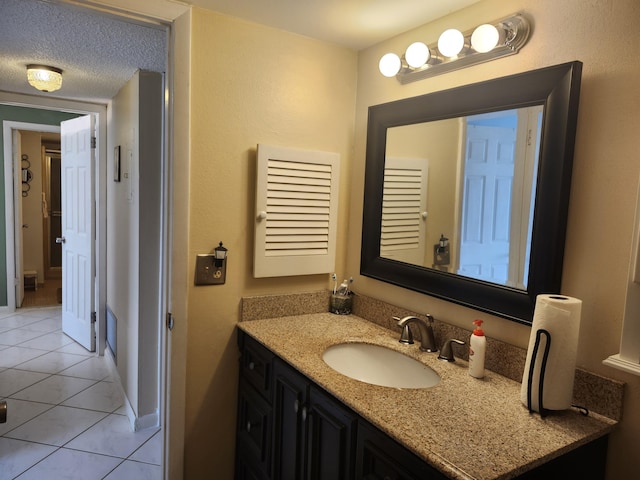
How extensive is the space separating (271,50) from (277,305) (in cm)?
108

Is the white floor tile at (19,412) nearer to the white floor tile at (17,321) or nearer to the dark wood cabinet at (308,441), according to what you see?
the dark wood cabinet at (308,441)

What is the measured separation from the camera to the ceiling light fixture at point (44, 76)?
106 inches

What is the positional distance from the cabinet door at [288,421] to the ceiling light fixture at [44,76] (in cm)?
229

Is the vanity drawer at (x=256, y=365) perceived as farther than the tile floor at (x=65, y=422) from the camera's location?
No

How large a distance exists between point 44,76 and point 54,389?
2.04 m

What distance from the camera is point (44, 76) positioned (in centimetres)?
271

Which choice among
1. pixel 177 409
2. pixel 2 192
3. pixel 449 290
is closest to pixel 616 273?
pixel 449 290

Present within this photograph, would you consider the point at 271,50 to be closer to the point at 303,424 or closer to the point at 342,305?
the point at 342,305

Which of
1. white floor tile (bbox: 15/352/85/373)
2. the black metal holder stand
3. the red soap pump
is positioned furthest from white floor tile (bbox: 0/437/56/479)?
the black metal holder stand

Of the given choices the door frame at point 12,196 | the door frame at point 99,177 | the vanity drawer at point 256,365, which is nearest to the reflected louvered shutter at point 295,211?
the vanity drawer at point 256,365

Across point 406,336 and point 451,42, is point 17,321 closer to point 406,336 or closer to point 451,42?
point 406,336

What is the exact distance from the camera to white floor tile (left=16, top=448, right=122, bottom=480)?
87.4 inches

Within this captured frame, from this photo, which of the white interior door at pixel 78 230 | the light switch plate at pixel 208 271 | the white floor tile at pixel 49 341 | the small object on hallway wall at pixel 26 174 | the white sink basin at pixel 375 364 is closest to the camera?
the white sink basin at pixel 375 364

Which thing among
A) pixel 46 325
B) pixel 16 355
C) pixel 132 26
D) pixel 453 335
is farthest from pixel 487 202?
pixel 46 325
